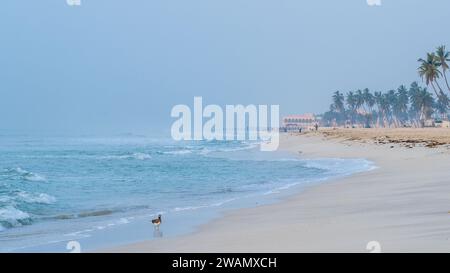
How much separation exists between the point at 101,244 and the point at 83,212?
622 cm

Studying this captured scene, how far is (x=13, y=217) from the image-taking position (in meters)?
15.0

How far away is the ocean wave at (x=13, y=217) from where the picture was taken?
14.3 meters

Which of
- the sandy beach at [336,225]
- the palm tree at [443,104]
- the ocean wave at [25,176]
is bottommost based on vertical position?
the ocean wave at [25,176]

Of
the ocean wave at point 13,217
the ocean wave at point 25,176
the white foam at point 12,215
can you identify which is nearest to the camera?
the ocean wave at point 13,217

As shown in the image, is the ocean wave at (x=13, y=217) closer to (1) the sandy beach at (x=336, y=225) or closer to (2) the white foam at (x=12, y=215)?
(2) the white foam at (x=12, y=215)

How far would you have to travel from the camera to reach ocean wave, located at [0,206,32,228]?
14.3 metres

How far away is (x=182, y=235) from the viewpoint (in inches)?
441

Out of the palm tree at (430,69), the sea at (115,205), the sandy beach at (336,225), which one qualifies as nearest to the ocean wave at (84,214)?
the sea at (115,205)

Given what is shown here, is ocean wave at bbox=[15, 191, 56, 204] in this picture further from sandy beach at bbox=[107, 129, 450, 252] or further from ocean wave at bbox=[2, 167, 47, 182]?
ocean wave at bbox=[2, 167, 47, 182]

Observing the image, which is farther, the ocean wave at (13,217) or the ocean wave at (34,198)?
the ocean wave at (34,198)

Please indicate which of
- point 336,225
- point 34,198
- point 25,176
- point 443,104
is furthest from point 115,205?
point 443,104
